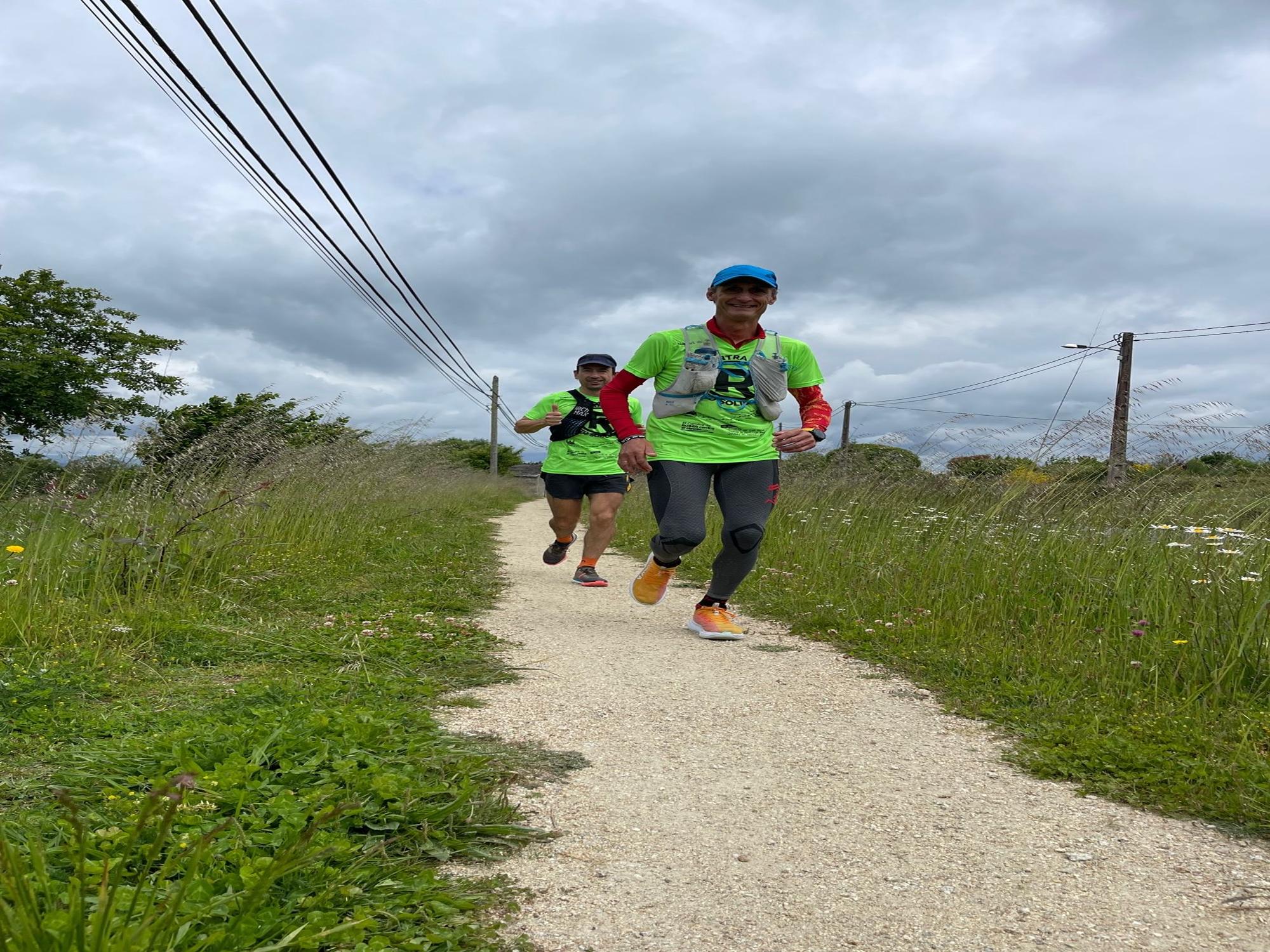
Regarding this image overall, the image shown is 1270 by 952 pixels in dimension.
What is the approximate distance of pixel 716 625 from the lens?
16.1 feet

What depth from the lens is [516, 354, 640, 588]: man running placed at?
24.0 feet

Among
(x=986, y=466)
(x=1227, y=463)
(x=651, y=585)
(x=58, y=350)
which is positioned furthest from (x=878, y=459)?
(x=58, y=350)

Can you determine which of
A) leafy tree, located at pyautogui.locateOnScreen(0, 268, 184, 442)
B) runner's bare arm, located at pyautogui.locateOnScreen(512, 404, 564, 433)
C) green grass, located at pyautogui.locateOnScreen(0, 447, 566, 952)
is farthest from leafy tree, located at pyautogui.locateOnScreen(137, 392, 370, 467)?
leafy tree, located at pyautogui.locateOnScreen(0, 268, 184, 442)

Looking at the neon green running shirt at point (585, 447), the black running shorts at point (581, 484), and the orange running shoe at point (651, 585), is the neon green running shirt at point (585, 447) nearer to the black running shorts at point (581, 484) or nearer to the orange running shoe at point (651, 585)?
the black running shorts at point (581, 484)

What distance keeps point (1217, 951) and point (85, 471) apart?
5.29 meters

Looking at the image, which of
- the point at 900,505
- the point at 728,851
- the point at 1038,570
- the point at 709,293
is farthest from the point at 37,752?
the point at 900,505

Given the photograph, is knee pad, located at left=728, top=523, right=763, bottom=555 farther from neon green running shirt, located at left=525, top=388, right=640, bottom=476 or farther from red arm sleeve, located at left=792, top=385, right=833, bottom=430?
neon green running shirt, located at left=525, top=388, right=640, bottom=476

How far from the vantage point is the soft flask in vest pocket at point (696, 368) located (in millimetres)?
4891

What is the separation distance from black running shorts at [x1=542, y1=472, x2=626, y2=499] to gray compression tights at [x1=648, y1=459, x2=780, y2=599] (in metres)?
2.38

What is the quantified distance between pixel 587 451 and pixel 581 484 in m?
0.33

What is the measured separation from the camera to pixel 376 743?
2459mm

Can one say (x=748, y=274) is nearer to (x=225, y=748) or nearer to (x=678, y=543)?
(x=678, y=543)

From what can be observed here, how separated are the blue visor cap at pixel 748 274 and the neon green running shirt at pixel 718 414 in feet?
1.27

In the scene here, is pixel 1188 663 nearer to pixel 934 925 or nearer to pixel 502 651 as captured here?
pixel 934 925
